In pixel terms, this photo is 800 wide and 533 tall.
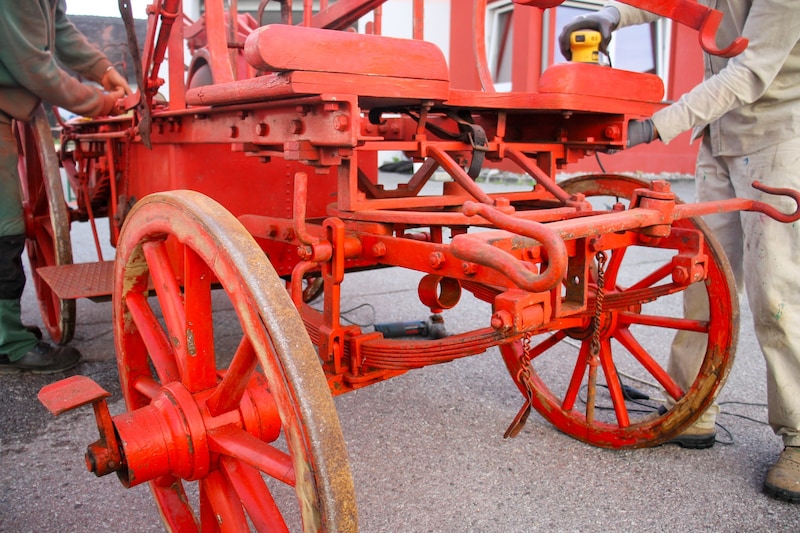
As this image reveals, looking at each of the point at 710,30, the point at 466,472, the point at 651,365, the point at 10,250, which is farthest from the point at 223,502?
the point at 10,250

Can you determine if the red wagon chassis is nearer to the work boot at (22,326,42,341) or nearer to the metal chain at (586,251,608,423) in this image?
the metal chain at (586,251,608,423)

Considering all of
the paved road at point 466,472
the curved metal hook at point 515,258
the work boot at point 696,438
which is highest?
the curved metal hook at point 515,258

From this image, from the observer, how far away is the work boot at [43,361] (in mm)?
3348

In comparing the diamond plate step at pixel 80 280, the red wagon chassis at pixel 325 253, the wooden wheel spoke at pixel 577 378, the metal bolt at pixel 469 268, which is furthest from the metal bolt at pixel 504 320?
the diamond plate step at pixel 80 280

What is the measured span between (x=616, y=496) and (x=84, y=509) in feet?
5.86

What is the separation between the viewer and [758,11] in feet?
7.89

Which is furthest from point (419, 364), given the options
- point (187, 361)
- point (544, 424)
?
point (544, 424)

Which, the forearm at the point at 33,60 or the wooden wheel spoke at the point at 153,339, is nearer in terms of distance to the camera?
the wooden wheel spoke at the point at 153,339

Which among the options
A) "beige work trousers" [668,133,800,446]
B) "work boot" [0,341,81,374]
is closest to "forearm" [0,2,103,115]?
"work boot" [0,341,81,374]

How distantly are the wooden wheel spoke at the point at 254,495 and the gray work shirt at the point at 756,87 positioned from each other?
1767 millimetres

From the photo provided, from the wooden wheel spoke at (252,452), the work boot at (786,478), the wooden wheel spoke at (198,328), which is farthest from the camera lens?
the work boot at (786,478)

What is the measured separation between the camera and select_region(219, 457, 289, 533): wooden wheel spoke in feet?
4.82

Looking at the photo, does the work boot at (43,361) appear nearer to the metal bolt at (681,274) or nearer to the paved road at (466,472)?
the paved road at (466,472)

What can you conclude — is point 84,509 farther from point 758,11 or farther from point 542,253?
point 758,11
